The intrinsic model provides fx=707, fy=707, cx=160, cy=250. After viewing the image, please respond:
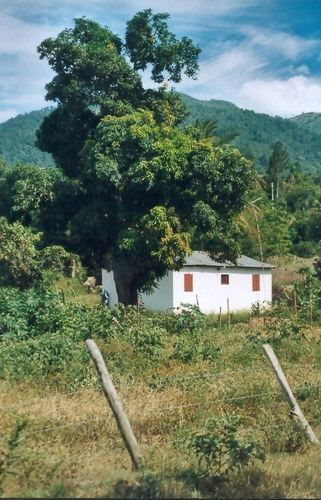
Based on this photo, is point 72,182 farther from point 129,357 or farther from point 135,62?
point 129,357

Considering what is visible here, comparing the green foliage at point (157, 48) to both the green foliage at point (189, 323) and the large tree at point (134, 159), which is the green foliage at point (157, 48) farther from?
the green foliage at point (189, 323)

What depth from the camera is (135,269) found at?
2461 centimetres

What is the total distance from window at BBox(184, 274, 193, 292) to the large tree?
45.6ft

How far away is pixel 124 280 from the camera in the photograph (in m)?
25.2

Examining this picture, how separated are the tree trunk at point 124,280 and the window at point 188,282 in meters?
14.2

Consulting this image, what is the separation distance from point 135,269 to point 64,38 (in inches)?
343

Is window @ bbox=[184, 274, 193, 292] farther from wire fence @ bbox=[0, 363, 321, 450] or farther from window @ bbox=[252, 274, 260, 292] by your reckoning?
wire fence @ bbox=[0, 363, 321, 450]

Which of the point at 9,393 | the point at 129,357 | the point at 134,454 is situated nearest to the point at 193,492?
the point at 134,454

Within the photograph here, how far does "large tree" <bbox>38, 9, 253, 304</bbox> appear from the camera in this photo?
2288 centimetres

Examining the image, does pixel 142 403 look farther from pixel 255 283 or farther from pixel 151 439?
pixel 255 283

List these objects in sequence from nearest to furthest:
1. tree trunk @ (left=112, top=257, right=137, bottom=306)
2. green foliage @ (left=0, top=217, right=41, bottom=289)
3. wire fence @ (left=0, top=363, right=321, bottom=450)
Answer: wire fence @ (left=0, top=363, right=321, bottom=450) < green foliage @ (left=0, top=217, right=41, bottom=289) < tree trunk @ (left=112, top=257, right=137, bottom=306)

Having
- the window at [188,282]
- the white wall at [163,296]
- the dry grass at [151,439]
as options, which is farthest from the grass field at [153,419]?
the window at [188,282]

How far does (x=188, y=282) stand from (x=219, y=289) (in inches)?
99.9

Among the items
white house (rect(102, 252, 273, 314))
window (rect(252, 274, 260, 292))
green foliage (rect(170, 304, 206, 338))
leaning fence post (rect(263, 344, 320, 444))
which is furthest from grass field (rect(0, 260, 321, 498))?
window (rect(252, 274, 260, 292))
